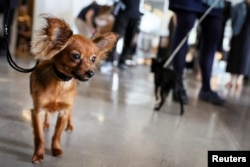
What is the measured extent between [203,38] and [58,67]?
1776 millimetres

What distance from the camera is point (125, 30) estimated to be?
165 inches

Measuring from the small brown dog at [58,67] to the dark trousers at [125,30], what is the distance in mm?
2181

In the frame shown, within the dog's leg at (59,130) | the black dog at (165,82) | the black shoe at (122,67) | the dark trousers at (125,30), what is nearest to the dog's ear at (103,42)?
the dog's leg at (59,130)

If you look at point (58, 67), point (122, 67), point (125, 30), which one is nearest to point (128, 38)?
point (125, 30)

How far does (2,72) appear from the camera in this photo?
10.0 feet

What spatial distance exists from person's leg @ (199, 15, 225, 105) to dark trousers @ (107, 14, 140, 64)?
1.06 m

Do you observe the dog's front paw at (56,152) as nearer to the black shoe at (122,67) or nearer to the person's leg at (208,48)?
the person's leg at (208,48)

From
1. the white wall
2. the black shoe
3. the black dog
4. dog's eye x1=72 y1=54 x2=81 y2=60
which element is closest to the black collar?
dog's eye x1=72 y1=54 x2=81 y2=60

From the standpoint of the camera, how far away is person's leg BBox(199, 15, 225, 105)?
9.05 feet

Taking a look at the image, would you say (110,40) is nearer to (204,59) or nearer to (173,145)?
(173,145)

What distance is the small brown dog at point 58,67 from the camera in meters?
Result: 1.27

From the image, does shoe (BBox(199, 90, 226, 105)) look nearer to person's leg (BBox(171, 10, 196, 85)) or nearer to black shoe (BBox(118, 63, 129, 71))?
person's leg (BBox(171, 10, 196, 85))

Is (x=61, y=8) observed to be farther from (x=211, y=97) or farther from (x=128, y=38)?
(x=211, y=97)

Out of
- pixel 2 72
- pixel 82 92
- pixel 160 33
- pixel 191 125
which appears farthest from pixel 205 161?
pixel 160 33
